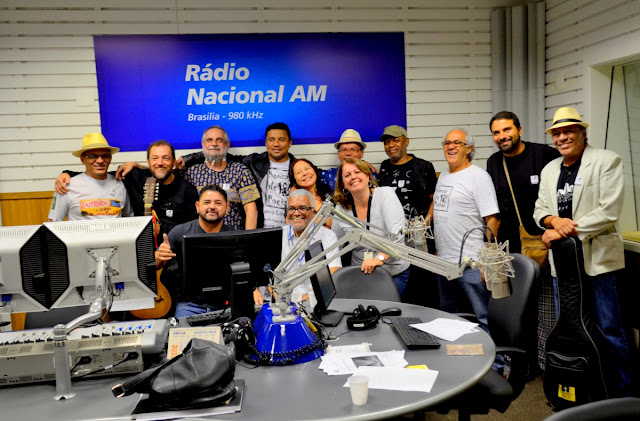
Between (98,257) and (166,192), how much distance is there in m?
2.16

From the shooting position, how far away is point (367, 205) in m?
4.11

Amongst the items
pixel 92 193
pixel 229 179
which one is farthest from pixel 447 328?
pixel 92 193

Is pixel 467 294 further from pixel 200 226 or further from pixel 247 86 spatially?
pixel 247 86

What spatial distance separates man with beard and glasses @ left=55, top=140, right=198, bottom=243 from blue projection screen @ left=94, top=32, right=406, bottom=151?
0.96m

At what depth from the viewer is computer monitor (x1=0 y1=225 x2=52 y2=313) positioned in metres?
2.15

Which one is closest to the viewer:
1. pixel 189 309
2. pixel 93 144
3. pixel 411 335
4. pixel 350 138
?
pixel 411 335

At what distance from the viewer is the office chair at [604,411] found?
57.0 inches

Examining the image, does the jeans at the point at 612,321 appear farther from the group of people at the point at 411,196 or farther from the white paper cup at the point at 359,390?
the white paper cup at the point at 359,390

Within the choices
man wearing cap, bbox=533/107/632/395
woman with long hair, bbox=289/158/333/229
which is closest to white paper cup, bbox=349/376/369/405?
man wearing cap, bbox=533/107/632/395

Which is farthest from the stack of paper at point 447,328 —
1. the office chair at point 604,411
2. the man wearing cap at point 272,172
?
the man wearing cap at point 272,172

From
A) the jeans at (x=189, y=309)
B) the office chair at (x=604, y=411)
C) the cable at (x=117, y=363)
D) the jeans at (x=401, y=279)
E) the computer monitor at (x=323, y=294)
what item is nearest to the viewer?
the office chair at (x=604, y=411)

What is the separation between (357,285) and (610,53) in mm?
3126

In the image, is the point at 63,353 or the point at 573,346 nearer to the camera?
the point at 63,353

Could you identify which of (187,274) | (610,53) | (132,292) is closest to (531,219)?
(610,53)
